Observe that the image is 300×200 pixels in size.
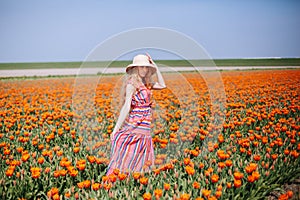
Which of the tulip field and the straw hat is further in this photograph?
the straw hat

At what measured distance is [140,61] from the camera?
3957 millimetres

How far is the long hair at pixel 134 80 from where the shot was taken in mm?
3966

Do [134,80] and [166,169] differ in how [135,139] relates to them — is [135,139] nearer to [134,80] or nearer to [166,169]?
[166,169]

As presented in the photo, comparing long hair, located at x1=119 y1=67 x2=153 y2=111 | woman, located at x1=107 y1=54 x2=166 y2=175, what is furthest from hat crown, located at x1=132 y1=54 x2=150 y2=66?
long hair, located at x1=119 y1=67 x2=153 y2=111

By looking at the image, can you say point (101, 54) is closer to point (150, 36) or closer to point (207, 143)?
point (150, 36)

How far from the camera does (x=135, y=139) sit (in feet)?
13.5

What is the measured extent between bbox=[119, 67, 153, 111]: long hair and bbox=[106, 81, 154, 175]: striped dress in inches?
3.5

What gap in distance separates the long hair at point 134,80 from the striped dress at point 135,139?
0.29ft

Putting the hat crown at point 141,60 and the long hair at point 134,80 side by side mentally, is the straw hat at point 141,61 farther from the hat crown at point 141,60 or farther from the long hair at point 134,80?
the long hair at point 134,80

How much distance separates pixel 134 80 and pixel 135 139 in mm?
758

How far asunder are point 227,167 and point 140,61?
167 cm

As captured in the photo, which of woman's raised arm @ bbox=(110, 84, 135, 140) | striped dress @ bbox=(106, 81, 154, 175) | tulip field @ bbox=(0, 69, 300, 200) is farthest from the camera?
striped dress @ bbox=(106, 81, 154, 175)

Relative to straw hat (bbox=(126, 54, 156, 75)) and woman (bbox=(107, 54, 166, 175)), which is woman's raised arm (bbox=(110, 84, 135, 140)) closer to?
woman (bbox=(107, 54, 166, 175))

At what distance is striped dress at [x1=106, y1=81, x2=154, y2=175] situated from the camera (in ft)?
13.3
